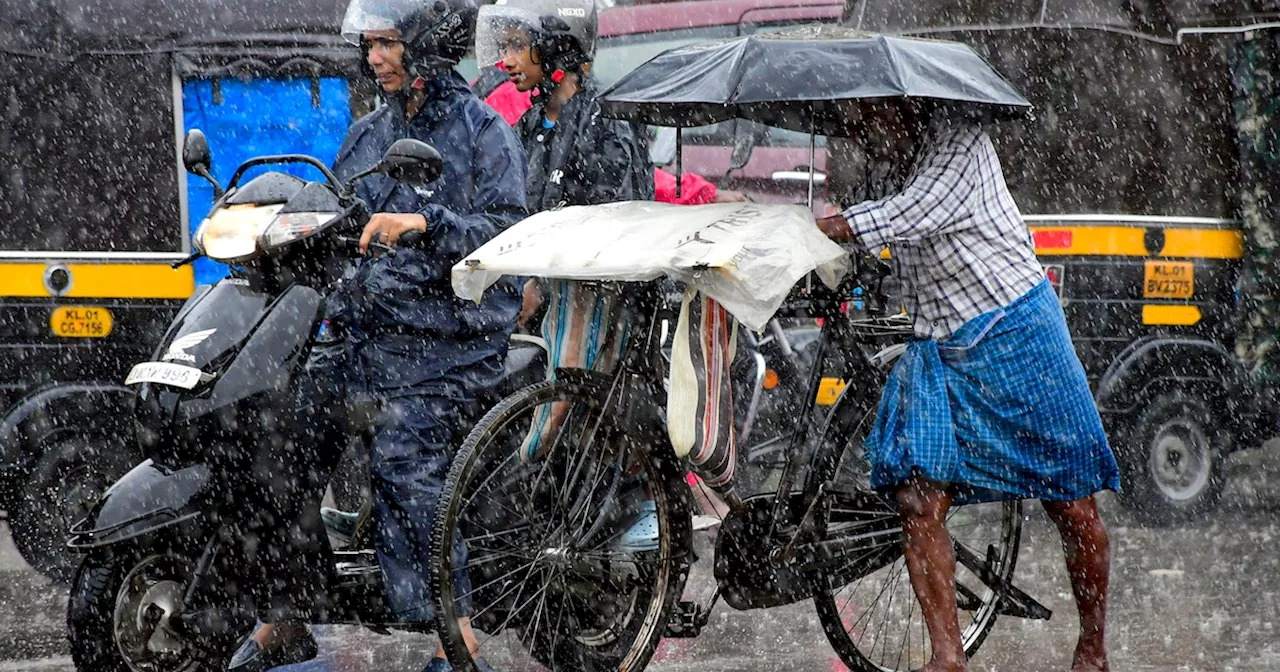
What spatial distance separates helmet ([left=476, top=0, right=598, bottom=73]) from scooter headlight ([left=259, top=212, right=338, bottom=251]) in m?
1.37

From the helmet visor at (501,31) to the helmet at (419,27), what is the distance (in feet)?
2.26

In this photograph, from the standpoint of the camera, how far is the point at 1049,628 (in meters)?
5.45

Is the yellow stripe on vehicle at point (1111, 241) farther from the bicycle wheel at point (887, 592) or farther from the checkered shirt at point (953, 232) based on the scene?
the checkered shirt at point (953, 232)

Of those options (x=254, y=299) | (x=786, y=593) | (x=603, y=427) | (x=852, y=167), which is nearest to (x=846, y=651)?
(x=786, y=593)

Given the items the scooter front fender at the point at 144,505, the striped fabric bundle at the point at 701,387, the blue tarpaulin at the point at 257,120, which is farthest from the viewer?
the blue tarpaulin at the point at 257,120

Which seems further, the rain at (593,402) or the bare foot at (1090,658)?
the bare foot at (1090,658)

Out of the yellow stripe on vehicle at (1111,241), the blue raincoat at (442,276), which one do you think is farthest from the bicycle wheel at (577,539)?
the yellow stripe on vehicle at (1111,241)

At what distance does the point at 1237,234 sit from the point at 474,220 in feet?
15.3

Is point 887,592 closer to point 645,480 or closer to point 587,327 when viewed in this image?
point 645,480

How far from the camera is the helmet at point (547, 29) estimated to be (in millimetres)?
5188

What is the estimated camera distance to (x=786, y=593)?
14.4ft

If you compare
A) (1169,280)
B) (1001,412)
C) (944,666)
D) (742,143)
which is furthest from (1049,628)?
(742,143)

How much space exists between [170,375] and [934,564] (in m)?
2.10

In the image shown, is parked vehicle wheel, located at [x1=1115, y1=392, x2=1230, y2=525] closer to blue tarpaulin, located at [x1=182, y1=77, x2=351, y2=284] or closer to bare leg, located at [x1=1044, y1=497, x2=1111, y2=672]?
bare leg, located at [x1=1044, y1=497, x2=1111, y2=672]
